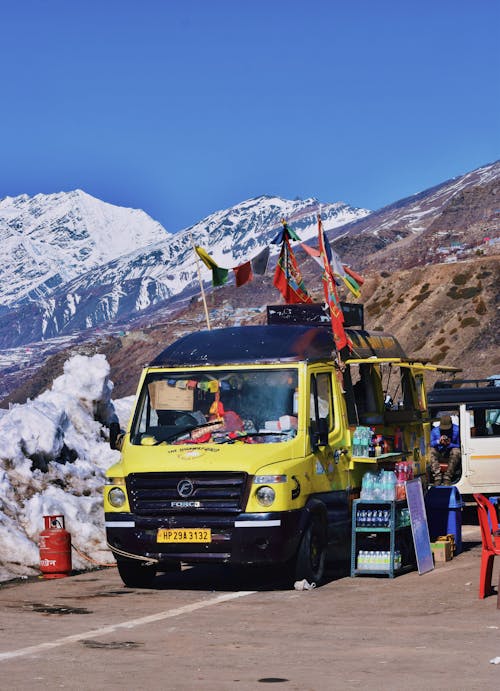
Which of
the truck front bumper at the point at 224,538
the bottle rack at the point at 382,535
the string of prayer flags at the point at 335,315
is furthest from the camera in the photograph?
the string of prayer flags at the point at 335,315

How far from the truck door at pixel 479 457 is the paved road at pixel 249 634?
Answer: 5.75 meters

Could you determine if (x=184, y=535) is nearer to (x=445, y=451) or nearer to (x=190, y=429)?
(x=190, y=429)

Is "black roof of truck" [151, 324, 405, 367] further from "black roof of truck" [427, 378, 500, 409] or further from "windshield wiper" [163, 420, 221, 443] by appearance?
"black roof of truck" [427, 378, 500, 409]

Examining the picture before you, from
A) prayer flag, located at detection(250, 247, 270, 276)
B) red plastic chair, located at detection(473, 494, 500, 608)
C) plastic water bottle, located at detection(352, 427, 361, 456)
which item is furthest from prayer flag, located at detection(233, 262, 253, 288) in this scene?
red plastic chair, located at detection(473, 494, 500, 608)

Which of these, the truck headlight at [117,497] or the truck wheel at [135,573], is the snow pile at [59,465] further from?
the truck headlight at [117,497]

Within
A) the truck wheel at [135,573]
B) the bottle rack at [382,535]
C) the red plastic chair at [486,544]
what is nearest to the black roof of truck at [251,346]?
the bottle rack at [382,535]

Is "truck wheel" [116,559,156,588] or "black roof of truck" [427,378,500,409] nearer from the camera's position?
"truck wheel" [116,559,156,588]

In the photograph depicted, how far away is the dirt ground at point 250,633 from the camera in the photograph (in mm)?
8336

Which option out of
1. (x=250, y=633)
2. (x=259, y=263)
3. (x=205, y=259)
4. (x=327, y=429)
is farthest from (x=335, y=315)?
(x=259, y=263)

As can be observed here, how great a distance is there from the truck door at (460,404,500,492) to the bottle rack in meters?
5.80

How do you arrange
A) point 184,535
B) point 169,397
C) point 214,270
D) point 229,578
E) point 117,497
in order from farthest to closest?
point 214,270 < point 229,578 < point 169,397 < point 117,497 < point 184,535

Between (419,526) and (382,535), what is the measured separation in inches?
17.7

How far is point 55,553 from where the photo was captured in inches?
594

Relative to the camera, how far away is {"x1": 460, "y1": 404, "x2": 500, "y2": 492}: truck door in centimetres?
2056
